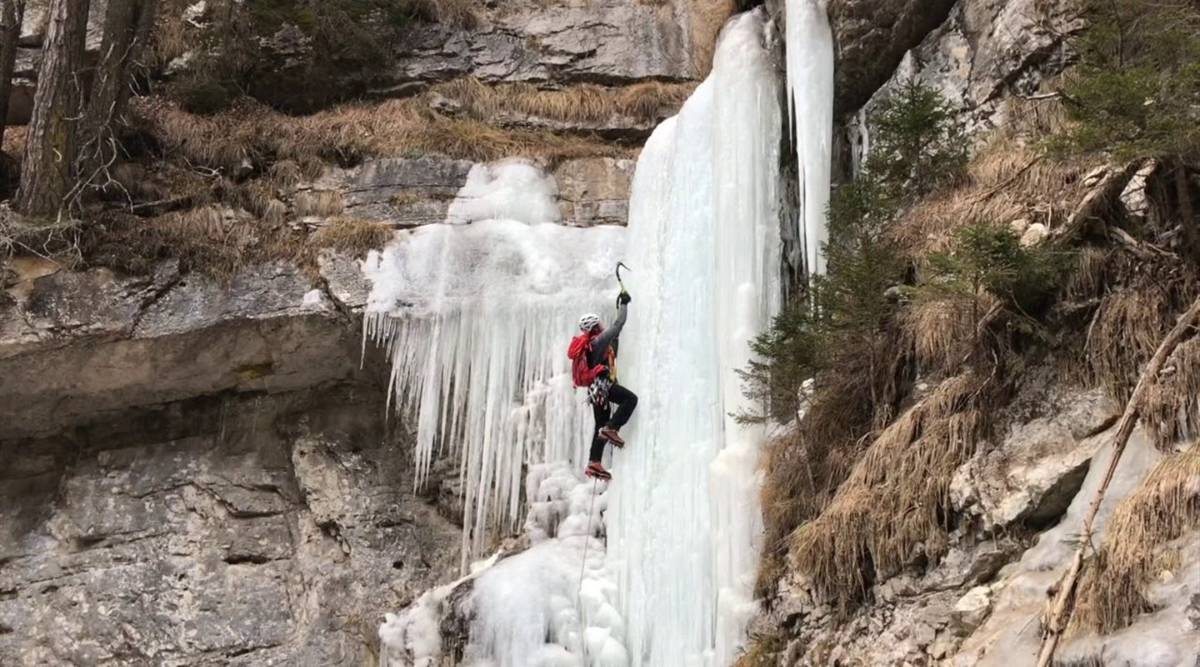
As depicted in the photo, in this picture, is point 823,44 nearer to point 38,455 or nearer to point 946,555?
point 946,555

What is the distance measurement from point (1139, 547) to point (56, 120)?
9.04m

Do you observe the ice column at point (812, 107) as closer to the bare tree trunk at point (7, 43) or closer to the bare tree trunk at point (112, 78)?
the bare tree trunk at point (112, 78)

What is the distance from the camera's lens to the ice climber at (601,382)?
788 centimetres

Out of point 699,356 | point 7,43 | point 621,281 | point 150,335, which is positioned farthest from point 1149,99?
point 7,43

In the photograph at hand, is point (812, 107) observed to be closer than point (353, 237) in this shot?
Yes

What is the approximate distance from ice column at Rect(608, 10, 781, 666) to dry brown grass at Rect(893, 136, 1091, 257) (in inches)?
53.7

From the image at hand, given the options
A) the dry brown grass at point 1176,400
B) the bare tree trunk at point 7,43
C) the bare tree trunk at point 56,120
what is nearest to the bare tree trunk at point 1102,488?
Answer: the dry brown grass at point 1176,400

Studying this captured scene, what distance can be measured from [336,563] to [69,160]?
4.11 m

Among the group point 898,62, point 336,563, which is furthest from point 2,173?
point 898,62

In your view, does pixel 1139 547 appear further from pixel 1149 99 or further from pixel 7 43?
pixel 7 43

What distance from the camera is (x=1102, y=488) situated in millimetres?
4059

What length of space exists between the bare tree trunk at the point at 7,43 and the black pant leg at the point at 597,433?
20.6ft

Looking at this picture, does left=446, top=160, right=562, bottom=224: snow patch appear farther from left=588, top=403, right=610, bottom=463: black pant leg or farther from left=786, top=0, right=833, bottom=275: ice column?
left=786, top=0, right=833, bottom=275: ice column

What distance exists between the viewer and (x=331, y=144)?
420 inches
